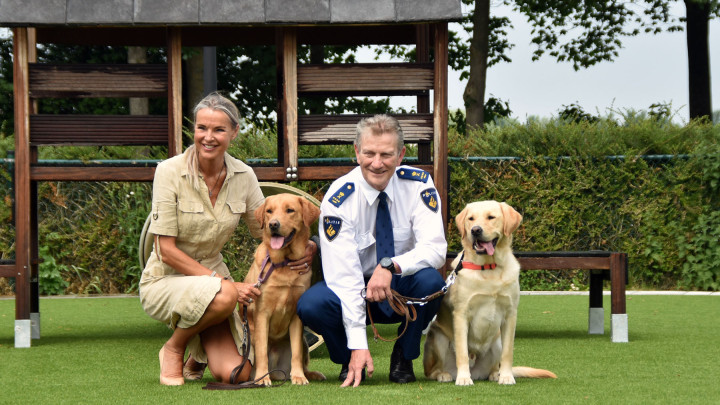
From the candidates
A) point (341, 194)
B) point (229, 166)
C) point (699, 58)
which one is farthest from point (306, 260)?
point (699, 58)

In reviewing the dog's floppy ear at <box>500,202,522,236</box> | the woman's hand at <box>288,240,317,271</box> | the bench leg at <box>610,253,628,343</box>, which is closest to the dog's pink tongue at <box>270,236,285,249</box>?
the woman's hand at <box>288,240,317,271</box>

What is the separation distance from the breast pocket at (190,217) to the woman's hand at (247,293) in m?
0.47

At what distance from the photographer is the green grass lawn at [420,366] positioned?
14.1ft

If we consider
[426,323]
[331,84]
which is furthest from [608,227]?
[426,323]

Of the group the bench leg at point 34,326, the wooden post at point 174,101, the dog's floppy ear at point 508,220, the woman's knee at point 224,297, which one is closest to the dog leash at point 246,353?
the woman's knee at point 224,297

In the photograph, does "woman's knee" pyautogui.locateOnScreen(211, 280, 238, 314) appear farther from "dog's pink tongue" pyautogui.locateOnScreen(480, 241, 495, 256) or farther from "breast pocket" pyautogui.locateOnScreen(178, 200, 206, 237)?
"dog's pink tongue" pyautogui.locateOnScreen(480, 241, 495, 256)

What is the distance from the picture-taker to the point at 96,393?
4.57 meters

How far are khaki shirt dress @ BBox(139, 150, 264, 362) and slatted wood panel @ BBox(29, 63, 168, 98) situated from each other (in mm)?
2192

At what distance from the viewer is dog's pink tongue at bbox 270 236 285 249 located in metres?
→ 4.77

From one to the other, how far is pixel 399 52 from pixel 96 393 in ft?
54.0

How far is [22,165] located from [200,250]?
253 centimetres

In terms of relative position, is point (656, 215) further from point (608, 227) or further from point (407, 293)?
point (407, 293)

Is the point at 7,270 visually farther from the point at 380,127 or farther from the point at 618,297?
the point at 618,297

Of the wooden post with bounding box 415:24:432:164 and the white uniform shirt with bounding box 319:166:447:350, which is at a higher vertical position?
the wooden post with bounding box 415:24:432:164
